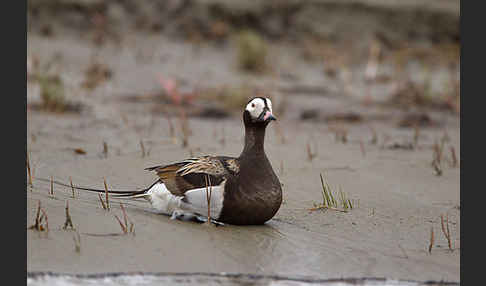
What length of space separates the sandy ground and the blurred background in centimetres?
13

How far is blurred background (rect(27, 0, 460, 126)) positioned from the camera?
10758mm

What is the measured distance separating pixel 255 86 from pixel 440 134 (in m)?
3.62

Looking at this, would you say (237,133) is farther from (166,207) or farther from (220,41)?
(220,41)

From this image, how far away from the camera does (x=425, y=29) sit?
46.5 feet

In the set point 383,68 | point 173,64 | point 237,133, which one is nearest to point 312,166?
point 237,133

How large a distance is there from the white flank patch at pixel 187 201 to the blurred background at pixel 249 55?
189 inches

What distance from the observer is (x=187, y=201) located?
16.4 feet

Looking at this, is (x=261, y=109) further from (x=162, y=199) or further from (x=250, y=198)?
(x=162, y=199)

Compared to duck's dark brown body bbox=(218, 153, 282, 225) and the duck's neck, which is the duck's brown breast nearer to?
duck's dark brown body bbox=(218, 153, 282, 225)

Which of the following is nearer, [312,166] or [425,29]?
[312,166]

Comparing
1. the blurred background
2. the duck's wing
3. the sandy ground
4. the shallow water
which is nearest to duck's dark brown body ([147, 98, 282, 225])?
the duck's wing

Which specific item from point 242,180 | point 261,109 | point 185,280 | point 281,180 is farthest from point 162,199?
point 281,180

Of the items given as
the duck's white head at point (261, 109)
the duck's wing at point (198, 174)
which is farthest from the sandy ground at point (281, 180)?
the duck's white head at point (261, 109)

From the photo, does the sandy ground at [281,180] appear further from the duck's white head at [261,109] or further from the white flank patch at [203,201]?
the duck's white head at [261,109]
